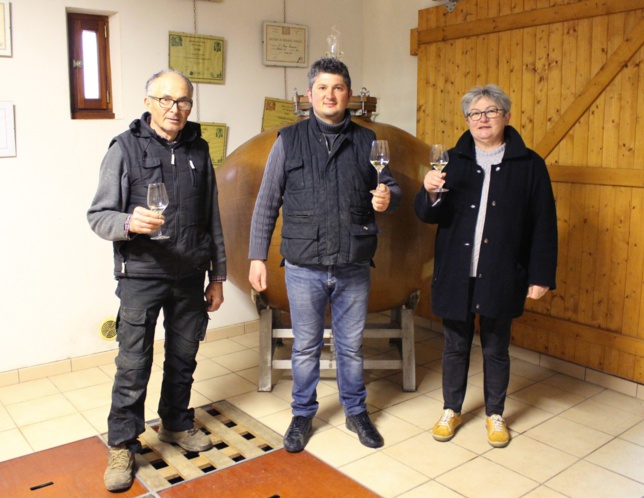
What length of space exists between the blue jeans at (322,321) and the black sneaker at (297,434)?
34mm

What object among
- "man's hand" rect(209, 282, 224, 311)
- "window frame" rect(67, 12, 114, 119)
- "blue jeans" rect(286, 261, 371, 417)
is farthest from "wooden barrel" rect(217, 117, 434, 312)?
"window frame" rect(67, 12, 114, 119)

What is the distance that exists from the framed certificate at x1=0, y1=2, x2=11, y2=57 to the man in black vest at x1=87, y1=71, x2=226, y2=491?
1.40m

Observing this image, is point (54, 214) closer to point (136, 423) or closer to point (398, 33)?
point (136, 423)

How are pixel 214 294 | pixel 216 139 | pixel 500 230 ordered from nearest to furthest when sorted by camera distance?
pixel 500 230, pixel 214 294, pixel 216 139

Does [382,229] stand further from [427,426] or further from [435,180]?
[427,426]

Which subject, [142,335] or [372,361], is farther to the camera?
[372,361]

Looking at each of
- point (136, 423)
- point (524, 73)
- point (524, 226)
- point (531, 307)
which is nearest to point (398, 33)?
point (524, 73)

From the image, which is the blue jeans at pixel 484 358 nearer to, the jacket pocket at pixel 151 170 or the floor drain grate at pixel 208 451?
the floor drain grate at pixel 208 451

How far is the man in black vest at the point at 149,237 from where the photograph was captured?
2.48 meters

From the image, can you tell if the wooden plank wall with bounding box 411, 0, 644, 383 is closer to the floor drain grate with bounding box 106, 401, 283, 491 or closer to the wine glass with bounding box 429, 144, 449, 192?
the wine glass with bounding box 429, 144, 449, 192

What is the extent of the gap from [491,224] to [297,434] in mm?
1280

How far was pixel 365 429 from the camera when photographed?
2.98 metres

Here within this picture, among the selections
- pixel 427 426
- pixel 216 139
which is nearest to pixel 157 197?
pixel 427 426

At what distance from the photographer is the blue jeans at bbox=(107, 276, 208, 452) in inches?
101
